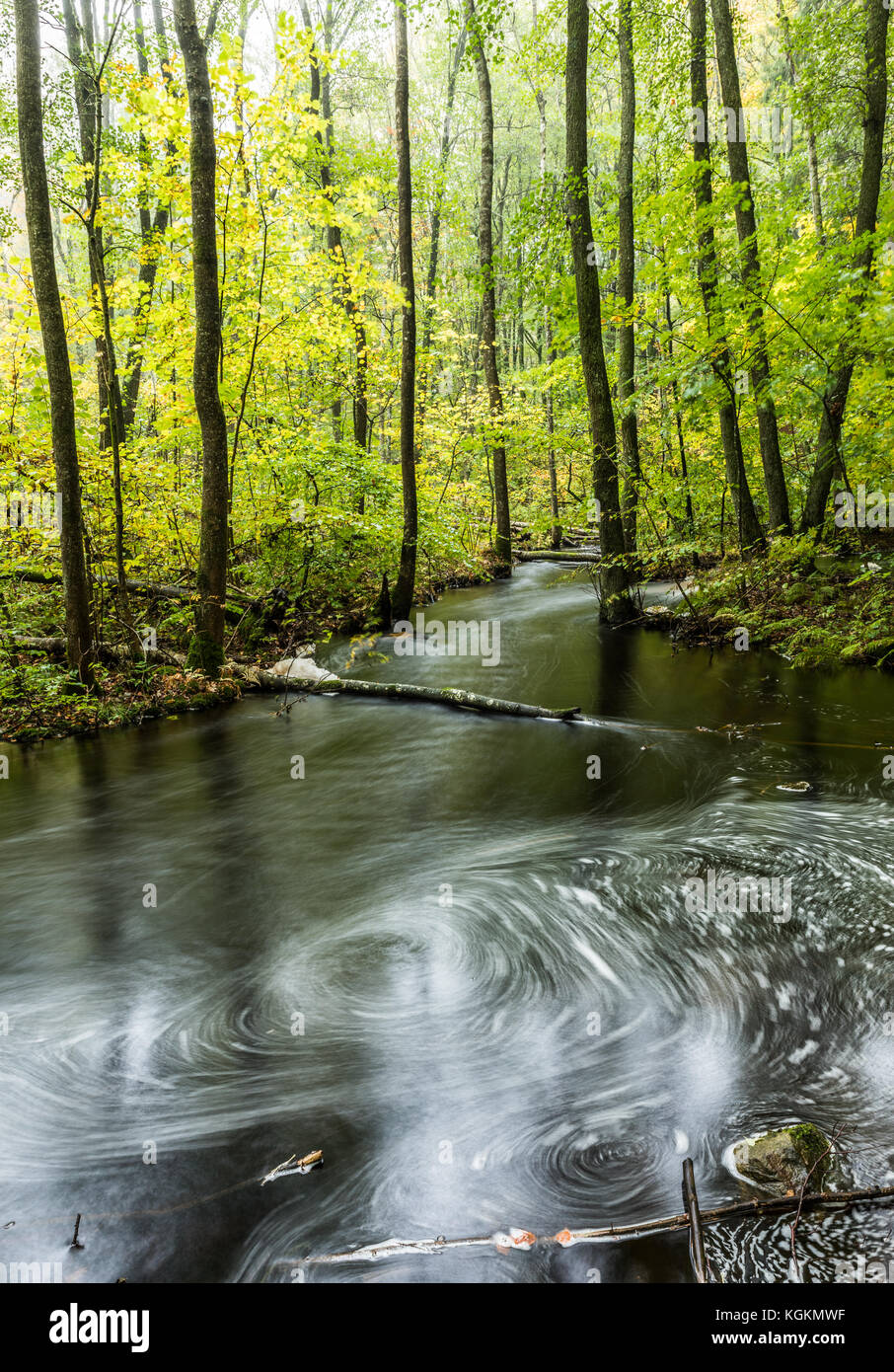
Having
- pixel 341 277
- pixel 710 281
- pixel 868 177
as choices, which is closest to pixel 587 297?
pixel 710 281

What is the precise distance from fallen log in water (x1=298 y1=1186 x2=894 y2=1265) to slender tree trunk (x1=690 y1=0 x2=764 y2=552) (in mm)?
9228

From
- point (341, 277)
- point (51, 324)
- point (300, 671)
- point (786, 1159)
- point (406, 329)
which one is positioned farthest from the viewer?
point (341, 277)

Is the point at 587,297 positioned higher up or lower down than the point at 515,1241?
higher up

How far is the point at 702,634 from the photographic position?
10.5 meters

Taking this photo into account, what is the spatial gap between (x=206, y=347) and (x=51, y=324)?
5.45ft

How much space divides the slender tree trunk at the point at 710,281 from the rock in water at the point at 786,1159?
9.05 meters

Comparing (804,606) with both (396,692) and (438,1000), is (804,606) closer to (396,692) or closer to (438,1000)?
(396,692)

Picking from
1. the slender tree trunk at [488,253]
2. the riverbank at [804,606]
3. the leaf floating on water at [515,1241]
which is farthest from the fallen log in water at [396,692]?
the slender tree trunk at [488,253]

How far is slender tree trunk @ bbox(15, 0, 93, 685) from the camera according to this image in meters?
6.82

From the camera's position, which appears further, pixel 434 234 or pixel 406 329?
pixel 434 234

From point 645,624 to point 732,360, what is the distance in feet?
14.9

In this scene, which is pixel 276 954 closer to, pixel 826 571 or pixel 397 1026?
pixel 397 1026

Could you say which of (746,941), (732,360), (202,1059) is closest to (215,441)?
(732,360)
